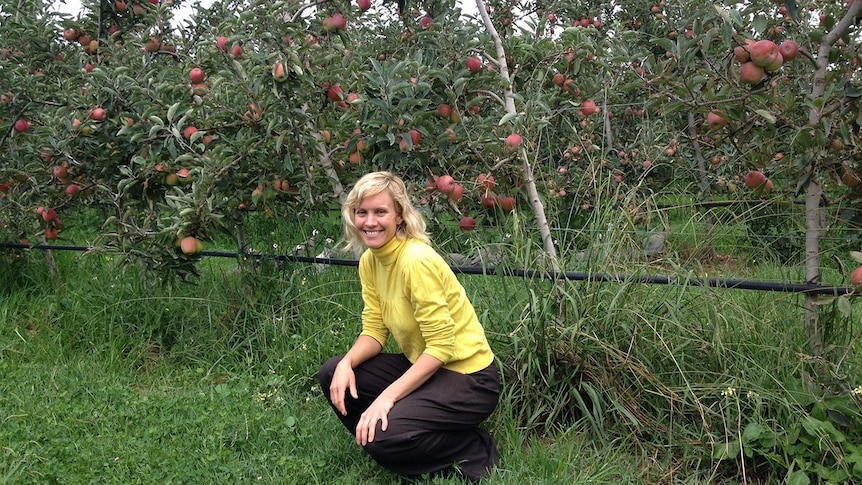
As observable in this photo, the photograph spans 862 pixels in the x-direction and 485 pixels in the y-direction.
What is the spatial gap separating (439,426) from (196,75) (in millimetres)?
2168

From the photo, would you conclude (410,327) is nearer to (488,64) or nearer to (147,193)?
(488,64)

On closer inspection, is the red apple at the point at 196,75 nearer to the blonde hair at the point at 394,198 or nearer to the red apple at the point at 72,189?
the red apple at the point at 72,189

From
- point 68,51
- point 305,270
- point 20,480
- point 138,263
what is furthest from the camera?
point 68,51

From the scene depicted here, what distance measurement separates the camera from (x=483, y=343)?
8.59 ft

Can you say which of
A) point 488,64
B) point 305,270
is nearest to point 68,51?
point 305,270

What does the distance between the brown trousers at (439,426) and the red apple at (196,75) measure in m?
1.81

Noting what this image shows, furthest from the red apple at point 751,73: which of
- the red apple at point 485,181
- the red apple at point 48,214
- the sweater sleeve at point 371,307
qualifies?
the red apple at point 48,214

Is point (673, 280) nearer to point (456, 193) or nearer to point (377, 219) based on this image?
point (456, 193)

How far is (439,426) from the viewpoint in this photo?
2451 millimetres

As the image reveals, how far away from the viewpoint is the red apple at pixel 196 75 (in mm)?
3615

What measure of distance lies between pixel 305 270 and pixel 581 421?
1752mm

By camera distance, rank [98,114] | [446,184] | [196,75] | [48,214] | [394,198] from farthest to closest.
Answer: [48,214] → [98,114] → [196,75] → [446,184] → [394,198]

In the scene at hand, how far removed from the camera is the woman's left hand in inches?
92.7

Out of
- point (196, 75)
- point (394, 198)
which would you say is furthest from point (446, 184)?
point (196, 75)
